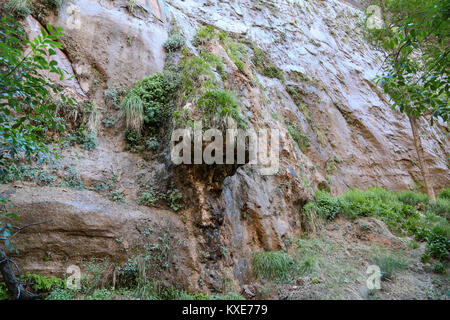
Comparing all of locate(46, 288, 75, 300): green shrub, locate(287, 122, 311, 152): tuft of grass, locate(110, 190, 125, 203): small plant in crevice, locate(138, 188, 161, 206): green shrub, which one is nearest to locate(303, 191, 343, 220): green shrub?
locate(287, 122, 311, 152): tuft of grass

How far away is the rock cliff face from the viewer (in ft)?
15.8

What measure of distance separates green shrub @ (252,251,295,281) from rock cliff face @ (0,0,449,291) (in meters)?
0.25

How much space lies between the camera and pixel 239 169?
7.16 meters

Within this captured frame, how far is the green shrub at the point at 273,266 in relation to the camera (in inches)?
233

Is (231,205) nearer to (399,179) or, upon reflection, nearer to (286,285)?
(286,285)

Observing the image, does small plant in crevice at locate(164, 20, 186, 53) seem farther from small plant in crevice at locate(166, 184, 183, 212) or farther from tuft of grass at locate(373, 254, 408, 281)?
tuft of grass at locate(373, 254, 408, 281)

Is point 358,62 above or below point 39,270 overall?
above

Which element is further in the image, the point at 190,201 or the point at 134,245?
the point at 190,201

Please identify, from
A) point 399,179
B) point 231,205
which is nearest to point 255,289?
point 231,205

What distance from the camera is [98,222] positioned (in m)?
4.81

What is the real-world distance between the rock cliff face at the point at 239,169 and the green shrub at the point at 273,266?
0.25 m
